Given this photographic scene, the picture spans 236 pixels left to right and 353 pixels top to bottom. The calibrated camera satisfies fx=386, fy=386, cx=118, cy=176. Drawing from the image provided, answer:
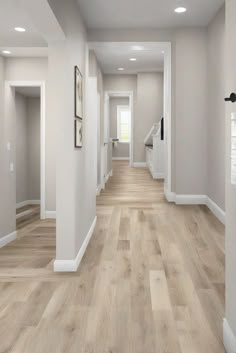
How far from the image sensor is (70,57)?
11.5 ft

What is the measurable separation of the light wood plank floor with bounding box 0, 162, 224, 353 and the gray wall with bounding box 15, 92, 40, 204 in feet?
10.3

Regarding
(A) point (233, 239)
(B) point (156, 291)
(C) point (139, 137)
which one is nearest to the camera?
(A) point (233, 239)

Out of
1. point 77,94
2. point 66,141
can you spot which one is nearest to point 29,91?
point 77,94

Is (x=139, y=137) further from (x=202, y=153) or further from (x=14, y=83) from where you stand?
(x=14, y=83)

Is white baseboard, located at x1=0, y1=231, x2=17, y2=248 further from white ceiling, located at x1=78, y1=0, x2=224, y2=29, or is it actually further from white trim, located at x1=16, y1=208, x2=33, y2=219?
white ceiling, located at x1=78, y1=0, x2=224, y2=29

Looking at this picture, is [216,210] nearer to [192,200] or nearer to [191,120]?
[192,200]

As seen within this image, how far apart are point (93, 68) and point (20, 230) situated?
349 cm

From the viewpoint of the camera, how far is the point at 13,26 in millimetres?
4293

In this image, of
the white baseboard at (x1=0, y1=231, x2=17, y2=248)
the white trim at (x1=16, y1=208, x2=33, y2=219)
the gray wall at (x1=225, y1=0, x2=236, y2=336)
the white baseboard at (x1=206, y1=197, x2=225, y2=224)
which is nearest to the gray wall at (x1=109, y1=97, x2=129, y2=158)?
the white trim at (x1=16, y1=208, x2=33, y2=219)

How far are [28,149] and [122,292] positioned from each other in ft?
20.3

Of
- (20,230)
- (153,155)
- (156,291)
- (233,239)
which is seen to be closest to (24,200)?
(20,230)

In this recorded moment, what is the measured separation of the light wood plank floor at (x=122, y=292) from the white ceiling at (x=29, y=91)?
2952 mm

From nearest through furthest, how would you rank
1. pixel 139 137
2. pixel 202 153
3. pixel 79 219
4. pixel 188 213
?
pixel 79 219 < pixel 188 213 < pixel 202 153 < pixel 139 137

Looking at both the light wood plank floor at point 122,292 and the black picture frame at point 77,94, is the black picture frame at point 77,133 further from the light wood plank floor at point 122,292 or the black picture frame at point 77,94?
the light wood plank floor at point 122,292
